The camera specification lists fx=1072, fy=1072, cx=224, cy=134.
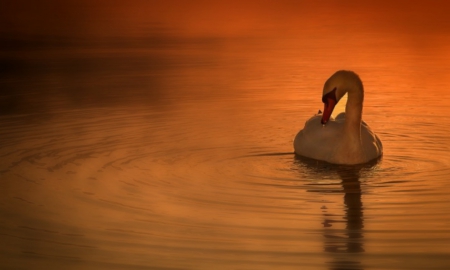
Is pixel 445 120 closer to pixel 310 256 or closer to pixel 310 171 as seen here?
pixel 310 171

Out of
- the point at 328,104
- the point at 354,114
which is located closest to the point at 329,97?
the point at 328,104

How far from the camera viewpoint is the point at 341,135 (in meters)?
9.76

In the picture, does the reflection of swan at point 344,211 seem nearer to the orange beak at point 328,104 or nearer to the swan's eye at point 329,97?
the orange beak at point 328,104

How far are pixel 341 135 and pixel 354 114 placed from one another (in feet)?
0.92

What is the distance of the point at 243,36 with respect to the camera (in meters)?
24.0

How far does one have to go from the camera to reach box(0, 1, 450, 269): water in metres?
6.81

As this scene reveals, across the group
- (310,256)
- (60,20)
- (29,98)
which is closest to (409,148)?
(310,256)

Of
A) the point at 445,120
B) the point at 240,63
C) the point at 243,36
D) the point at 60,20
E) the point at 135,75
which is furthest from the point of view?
the point at 60,20

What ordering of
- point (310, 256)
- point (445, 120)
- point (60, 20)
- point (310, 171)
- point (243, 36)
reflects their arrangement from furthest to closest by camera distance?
point (60, 20) → point (243, 36) → point (445, 120) → point (310, 171) → point (310, 256)

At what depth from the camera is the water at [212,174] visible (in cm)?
681

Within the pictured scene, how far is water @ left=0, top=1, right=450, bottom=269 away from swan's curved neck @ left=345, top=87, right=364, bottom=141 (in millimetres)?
366

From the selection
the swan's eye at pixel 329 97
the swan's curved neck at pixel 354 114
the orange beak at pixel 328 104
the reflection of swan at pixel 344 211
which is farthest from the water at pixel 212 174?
the swan's eye at pixel 329 97

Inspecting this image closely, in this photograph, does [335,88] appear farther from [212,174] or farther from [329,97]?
[212,174]

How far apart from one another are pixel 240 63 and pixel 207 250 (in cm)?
1151
